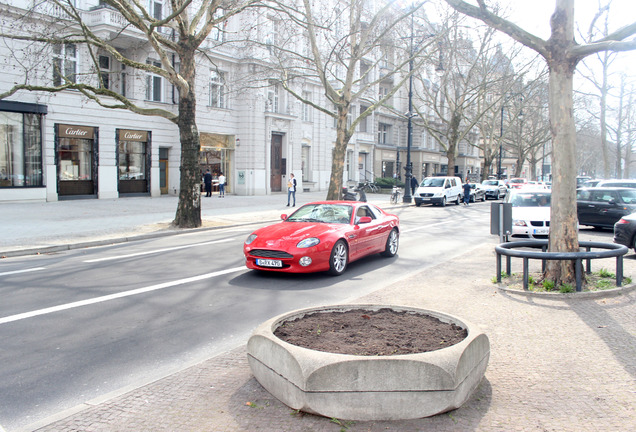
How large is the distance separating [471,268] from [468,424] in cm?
635

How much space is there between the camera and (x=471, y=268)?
952 centimetres

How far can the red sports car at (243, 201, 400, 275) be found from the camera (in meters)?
Answer: 8.70

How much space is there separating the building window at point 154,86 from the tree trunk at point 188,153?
44.7 feet

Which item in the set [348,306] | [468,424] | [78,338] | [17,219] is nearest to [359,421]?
[468,424]

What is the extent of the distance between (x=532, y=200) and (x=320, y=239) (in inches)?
359

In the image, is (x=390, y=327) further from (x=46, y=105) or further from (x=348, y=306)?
(x=46, y=105)

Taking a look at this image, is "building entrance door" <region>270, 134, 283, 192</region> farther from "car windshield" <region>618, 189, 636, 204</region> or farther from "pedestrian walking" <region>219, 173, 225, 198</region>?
"car windshield" <region>618, 189, 636, 204</region>

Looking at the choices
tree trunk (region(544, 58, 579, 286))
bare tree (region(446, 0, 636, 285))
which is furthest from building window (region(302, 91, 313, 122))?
tree trunk (region(544, 58, 579, 286))

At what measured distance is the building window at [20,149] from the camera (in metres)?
22.9

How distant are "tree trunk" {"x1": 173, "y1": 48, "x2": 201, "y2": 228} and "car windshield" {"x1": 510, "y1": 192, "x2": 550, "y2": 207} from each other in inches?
387

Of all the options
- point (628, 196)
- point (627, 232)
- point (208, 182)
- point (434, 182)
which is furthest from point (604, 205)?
point (208, 182)

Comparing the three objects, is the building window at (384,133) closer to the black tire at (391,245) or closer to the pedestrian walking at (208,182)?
the pedestrian walking at (208,182)

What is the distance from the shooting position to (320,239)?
351 inches

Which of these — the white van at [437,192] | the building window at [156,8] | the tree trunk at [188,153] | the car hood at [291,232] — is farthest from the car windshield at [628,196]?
the building window at [156,8]
